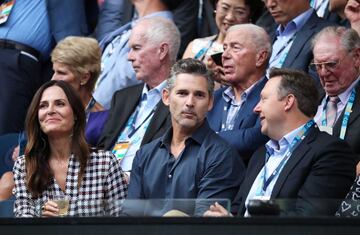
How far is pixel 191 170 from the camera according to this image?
26.8 feet

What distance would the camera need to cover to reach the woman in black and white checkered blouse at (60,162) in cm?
828

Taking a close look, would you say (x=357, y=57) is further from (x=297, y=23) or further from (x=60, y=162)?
(x=60, y=162)

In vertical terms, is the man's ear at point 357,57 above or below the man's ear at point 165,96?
above

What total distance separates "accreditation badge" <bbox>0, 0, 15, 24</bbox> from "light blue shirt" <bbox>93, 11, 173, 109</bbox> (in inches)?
36.7

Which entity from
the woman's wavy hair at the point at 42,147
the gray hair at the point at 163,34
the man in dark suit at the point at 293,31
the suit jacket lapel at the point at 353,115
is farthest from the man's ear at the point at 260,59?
the woman's wavy hair at the point at 42,147

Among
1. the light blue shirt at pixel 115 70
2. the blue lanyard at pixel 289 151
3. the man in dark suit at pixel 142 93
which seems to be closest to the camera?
the blue lanyard at pixel 289 151

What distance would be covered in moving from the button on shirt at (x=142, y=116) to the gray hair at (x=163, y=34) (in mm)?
344

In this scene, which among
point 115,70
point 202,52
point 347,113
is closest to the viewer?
point 347,113

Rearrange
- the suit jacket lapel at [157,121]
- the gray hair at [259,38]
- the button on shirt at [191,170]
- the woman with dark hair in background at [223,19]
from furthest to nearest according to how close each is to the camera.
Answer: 1. the woman with dark hair in background at [223,19]
2. the gray hair at [259,38]
3. the suit jacket lapel at [157,121]
4. the button on shirt at [191,170]

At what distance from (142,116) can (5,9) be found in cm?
226

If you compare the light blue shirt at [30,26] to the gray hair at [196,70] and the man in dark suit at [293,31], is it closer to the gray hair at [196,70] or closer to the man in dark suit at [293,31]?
the man in dark suit at [293,31]

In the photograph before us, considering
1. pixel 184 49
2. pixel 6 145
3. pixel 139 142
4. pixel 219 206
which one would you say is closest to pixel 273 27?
pixel 184 49

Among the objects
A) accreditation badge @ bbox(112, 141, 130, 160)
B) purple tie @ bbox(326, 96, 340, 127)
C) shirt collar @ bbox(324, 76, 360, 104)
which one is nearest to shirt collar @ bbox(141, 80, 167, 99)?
accreditation badge @ bbox(112, 141, 130, 160)

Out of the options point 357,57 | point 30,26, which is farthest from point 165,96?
point 30,26
